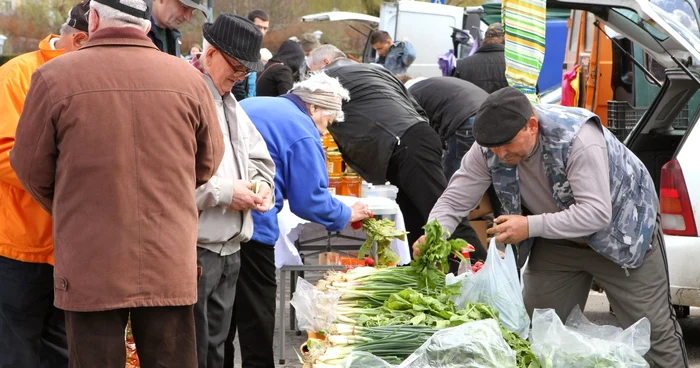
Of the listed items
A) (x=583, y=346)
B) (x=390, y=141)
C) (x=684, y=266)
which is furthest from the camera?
(x=390, y=141)

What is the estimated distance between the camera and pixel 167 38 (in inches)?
194

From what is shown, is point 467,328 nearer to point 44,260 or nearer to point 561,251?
point 561,251

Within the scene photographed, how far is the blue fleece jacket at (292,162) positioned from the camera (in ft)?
16.4

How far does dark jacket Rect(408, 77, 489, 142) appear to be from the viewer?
7523 mm

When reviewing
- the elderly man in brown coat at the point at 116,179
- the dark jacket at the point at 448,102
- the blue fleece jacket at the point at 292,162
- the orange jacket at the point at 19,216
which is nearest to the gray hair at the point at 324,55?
the dark jacket at the point at 448,102

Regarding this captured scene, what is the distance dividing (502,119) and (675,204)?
192 cm

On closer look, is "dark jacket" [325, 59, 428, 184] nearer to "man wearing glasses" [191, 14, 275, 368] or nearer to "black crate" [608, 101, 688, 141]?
"black crate" [608, 101, 688, 141]

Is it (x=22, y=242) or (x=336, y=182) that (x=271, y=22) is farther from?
(x=22, y=242)

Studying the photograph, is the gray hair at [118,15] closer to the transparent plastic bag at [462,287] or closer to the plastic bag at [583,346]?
the transparent plastic bag at [462,287]

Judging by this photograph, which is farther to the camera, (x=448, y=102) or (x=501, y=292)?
(x=448, y=102)

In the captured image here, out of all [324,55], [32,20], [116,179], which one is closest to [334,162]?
[324,55]

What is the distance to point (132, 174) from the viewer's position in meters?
3.24

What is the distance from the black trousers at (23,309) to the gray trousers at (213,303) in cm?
61

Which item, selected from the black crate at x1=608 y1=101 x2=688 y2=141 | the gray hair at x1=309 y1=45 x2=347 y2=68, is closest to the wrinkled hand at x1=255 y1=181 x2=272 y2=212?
the gray hair at x1=309 y1=45 x2=347 y2=68
